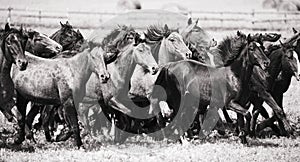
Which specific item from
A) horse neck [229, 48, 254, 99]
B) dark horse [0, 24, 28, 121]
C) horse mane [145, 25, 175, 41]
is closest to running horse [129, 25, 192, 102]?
horse mane [145, 25, 175, 41]

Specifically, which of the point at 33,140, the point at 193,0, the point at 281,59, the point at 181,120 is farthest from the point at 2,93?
the point at 193,0

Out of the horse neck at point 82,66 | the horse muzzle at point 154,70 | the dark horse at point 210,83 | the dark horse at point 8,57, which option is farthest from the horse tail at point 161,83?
the dark horse at point 8,57

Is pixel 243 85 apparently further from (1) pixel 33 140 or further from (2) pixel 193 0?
(2) pixel 193 0

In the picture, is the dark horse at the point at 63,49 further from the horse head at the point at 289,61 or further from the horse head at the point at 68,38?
the horse head at the point at 289,61

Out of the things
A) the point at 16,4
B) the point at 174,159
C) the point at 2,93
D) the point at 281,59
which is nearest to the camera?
the point at 174,159

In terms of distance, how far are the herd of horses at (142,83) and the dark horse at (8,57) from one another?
13 mm

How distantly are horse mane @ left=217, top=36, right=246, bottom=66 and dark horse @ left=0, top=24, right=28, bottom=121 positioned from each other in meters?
3.03

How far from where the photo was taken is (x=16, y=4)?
78.3ft

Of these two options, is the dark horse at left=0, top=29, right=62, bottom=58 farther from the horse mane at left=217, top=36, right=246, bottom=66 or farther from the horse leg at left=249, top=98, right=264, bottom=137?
the horse leg at left=249, top=98, right=264, bottom=137

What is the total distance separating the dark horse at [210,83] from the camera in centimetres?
852

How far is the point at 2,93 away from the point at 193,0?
2576 centimetres

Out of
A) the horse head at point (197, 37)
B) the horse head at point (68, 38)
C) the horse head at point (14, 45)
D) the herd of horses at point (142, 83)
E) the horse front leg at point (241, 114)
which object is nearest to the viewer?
the horse head at point (14, 45)

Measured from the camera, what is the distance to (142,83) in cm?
883

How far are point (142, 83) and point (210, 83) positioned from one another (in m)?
1.02
